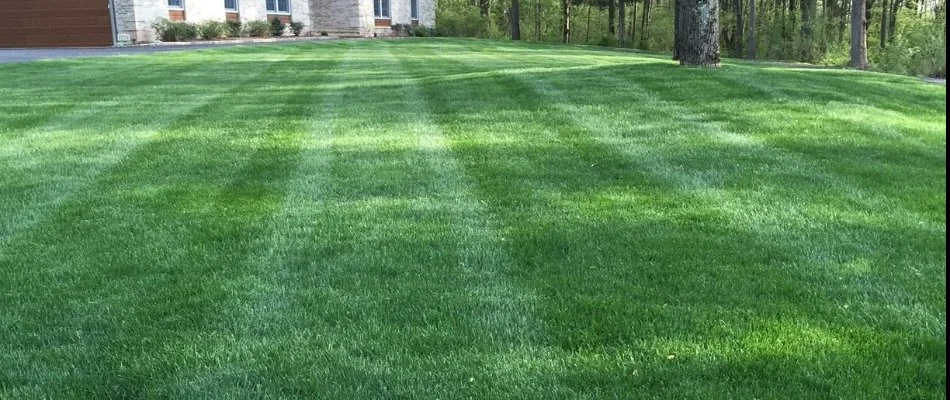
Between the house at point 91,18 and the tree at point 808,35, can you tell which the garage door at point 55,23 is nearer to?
the house at point 91,18

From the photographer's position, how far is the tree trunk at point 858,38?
2002 cm

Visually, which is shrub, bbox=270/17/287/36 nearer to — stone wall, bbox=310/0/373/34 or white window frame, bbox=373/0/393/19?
stone wall, bbox=310/0/373/34

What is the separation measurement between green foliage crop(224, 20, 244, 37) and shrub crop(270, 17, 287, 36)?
195 centimetres

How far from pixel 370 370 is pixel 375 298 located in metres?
0.69

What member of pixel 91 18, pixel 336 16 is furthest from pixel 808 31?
pixel 91 18

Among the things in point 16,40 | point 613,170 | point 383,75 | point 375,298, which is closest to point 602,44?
point 16,40

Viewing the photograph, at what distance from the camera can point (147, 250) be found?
407cm

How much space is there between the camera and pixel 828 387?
2.57 metres

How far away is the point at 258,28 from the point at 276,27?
1435 millimetres

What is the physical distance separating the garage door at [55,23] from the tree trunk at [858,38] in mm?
20972

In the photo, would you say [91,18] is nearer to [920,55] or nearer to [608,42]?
[608,42]

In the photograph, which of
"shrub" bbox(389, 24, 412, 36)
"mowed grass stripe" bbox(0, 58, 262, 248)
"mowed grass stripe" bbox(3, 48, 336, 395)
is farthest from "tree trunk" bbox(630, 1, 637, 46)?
"mowed grass stripe" bbox(3, 48, 336, 395)

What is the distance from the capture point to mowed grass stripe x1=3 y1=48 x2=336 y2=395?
3.03 m

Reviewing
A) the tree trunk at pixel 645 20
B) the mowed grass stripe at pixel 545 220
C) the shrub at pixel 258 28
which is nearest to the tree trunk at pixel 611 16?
the tree trunk at pixel 645 20
